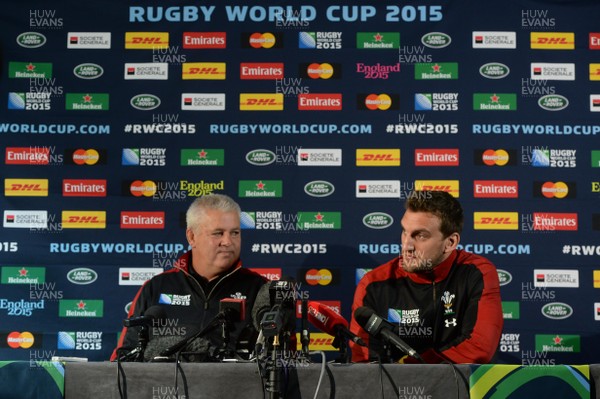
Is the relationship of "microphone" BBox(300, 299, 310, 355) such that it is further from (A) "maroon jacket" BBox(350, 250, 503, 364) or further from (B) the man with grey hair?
(B) the man with grey hair

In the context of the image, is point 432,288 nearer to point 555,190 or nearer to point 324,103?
point 555,190

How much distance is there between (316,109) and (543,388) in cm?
257

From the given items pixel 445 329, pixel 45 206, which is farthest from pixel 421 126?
pixel 45 206

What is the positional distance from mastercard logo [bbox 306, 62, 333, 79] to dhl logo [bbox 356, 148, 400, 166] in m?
0.53

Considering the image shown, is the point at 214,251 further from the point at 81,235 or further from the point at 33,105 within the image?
the point at 33,105

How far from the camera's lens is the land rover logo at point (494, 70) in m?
4.34

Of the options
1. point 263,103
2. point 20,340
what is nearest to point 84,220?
point 20,340

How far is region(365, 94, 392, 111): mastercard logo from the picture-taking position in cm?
433

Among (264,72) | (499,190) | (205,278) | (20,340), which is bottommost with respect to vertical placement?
(20,340)

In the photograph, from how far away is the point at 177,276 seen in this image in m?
3.53

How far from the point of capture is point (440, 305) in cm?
320

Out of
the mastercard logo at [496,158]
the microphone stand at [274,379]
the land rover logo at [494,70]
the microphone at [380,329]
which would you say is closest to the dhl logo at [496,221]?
the mastercard logo at [496,158]

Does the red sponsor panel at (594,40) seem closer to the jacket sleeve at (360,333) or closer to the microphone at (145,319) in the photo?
the jacket sleeve at (360,333)

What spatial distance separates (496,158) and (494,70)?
21.8 inches
